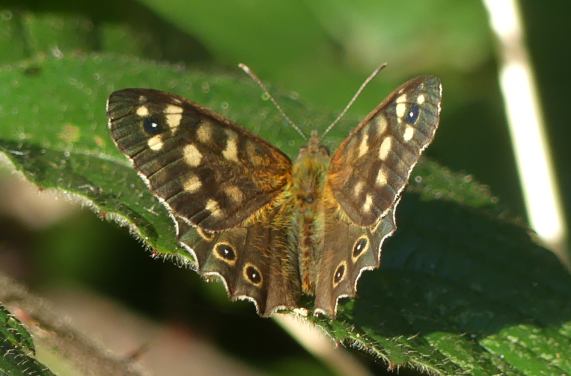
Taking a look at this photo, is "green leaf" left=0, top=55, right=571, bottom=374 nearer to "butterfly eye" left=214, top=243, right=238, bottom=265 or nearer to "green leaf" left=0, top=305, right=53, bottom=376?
"butterfly eye" left=214, top=243, right=238, bottom=265

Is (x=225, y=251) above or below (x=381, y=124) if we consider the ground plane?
below

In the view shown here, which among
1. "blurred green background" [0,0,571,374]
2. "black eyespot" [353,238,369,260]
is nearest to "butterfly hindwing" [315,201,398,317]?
"black eyespot" [353,238,369,260]

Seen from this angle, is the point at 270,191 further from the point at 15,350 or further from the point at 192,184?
the point at 15,350

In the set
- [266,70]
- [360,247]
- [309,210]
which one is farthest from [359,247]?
[266,70]

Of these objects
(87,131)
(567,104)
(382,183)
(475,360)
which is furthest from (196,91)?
(567,104)

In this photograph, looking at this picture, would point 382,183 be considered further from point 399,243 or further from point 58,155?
point 58,155
